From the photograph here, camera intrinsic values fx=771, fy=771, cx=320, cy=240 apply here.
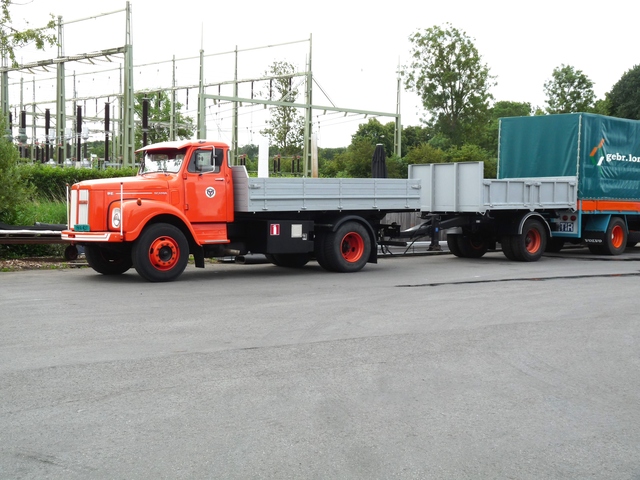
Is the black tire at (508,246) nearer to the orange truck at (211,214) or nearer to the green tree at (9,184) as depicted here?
the orange truck at (211,214)

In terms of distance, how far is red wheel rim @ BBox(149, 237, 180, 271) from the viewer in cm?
1423

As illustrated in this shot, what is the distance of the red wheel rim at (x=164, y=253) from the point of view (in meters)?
14.2

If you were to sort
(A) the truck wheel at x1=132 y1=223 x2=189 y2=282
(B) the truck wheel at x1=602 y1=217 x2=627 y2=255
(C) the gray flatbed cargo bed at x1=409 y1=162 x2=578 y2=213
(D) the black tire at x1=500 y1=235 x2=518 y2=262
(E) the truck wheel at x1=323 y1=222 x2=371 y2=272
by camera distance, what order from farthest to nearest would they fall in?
(B) the truck wheel at x1=602 y1=217 x2=627 y2=255 → (D) the black tire at x1=500 y1=235 x2=518 y2=262 → (C) the gray flatbed cargo bed at x1=409 y1=162 x2=578 y2=213 → (E) the truck wheel at x1=323 y1=222 x2=371 y2=272 → (A) the truck wheel at x1=132 y1=223 x2=189 y2=282

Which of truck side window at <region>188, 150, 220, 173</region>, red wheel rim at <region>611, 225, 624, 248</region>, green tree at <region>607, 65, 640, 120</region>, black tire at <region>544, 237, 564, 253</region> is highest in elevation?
green tree at <region>607, 65, 640, 120</region>

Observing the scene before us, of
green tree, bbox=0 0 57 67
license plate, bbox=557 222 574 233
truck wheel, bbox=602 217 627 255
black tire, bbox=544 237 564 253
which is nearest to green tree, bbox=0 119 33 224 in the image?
green tree, bbox=0 0 57 67

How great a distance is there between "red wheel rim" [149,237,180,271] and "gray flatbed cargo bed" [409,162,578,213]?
6.94 metres

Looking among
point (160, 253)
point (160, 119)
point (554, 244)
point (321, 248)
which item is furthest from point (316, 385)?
point (160, 119)

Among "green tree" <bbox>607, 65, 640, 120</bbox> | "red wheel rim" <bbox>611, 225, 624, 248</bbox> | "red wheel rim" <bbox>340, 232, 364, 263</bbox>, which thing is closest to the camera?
"red wheel rim" <bbox>340, 232, 364, 263</bbox>

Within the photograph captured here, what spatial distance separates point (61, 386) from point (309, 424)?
2.28 meters

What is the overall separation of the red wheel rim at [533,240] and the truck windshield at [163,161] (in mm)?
9866

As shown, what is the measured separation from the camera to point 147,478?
4.45 m

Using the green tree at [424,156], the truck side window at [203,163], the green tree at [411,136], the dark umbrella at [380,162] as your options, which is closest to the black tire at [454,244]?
the dark umbrella at [380,162]

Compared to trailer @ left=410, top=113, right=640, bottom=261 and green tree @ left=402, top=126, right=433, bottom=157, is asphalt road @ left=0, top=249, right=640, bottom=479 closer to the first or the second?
trailer @ left=410, top=113, right=640, bottom=261

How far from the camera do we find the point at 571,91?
66.2 m
